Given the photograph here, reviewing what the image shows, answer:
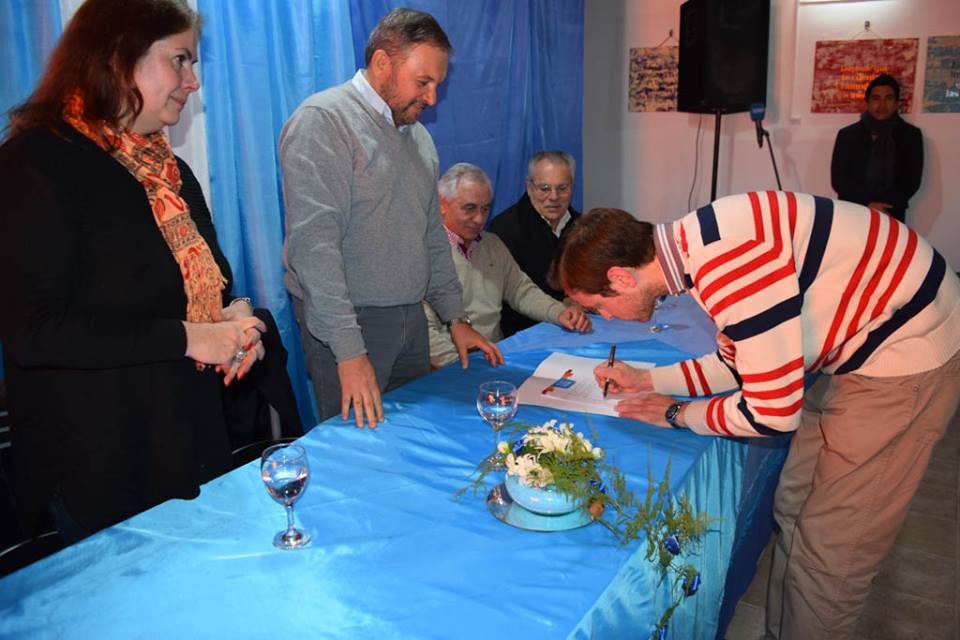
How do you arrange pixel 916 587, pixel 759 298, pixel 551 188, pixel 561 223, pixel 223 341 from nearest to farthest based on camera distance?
1. pixel 759 298
2. pixel 223 341
3. pixel 916 587
4. pixel 551 188
5. pixel 561 223

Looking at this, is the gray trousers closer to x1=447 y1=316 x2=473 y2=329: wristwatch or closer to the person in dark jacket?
x1=447 y1=316 x2=473 y2=329: wristwatch

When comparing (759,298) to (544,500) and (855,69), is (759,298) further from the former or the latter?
(855,69)

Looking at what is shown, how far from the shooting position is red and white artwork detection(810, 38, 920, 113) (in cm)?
497

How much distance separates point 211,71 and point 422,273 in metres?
1.21

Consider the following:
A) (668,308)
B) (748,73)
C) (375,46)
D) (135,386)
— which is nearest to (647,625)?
(135,386)

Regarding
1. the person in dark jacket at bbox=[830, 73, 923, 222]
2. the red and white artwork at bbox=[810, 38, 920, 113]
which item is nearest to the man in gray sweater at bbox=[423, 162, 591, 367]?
the person in dark jacket at bbox=[830, 73, 923, 222]

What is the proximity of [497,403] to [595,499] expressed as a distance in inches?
13.6

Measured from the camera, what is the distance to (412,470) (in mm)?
1426

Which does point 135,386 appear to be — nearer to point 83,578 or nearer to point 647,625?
point 83,578

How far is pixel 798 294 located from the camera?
51.6 inches

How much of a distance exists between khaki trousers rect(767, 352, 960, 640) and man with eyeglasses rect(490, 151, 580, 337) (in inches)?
69.9

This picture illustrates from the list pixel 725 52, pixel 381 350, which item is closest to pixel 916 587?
pixel 381 350

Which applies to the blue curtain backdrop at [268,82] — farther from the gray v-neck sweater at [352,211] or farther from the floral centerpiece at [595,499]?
the floral centerpiece at [595,499]

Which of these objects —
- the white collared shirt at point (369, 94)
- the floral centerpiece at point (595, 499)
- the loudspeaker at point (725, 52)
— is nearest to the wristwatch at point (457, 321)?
the white collared shirt at point (369, 94)
